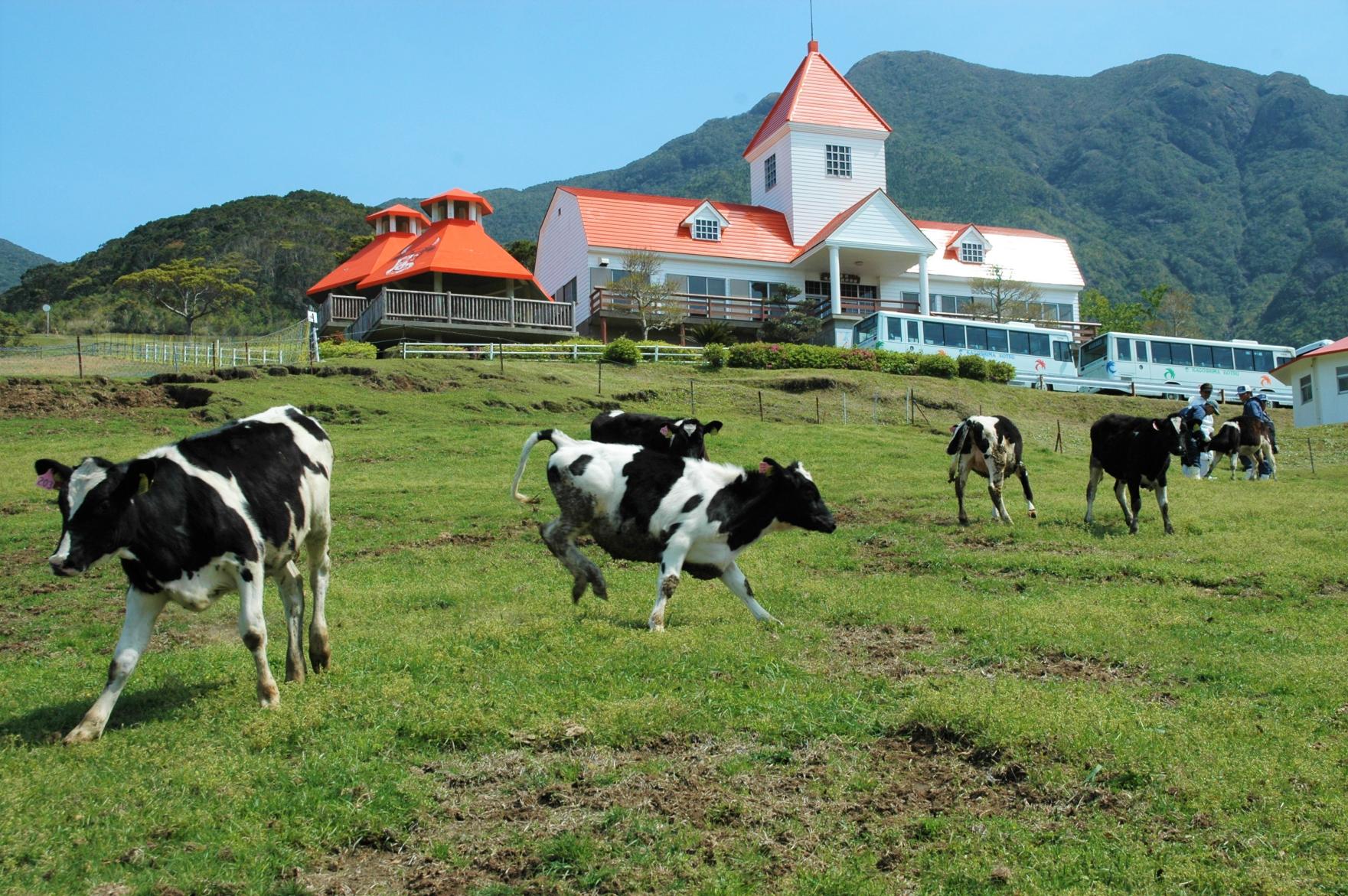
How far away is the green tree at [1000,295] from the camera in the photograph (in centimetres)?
6162

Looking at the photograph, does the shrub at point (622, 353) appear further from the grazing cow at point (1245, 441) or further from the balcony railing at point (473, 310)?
the grazing cow at point (1245, 441)

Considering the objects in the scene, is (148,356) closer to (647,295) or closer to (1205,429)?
(647,295)

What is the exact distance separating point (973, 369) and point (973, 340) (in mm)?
6931

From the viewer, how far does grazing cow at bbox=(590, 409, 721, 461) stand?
708 inches

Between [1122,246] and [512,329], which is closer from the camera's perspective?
[512,329]

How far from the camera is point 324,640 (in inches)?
412

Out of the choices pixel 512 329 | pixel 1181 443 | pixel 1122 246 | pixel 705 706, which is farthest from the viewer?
pixel 1122 246

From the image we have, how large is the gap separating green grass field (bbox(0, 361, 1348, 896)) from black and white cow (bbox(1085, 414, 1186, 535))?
1.00 m

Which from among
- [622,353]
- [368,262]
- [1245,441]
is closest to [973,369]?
[622,353]

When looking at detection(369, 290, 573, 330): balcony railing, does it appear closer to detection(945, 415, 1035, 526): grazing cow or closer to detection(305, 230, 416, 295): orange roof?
detection(305, 230, 416, 295): orange roof

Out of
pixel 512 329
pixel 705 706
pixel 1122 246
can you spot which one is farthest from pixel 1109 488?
pixel 1122 246

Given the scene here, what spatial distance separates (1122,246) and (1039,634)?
6123 inches

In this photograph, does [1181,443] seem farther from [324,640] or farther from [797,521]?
[324,640]

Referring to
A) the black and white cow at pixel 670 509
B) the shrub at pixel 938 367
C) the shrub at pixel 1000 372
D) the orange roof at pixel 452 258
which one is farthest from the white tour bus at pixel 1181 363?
the black and white cow at pixel 670 509
